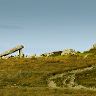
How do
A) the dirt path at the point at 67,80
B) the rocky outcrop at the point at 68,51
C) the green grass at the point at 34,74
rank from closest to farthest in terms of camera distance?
1. the green grass at the point at 34,74
2. the dirt path at the point at 67,80
3. the rocky outcrop at the point at 68,51

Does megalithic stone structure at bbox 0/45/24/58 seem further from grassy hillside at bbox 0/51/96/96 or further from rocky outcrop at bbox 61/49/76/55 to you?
grassy hillside at bbox 0/51/96/96

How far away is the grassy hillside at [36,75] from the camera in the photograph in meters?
45.2

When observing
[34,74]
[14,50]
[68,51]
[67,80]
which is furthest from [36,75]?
[68,51]

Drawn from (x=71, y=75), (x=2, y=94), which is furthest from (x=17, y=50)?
(x=2, y=94)

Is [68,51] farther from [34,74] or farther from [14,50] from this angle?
[34,74]

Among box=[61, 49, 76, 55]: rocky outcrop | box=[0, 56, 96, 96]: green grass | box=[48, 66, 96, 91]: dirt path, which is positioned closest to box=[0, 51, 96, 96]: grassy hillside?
box=[0, 56, 96, 96]: green grass

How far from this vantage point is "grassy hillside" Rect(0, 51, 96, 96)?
4519 cm

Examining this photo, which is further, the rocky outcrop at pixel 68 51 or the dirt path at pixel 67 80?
the rocky outcrop at pixel 68 51

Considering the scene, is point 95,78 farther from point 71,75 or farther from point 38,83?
point 38,83

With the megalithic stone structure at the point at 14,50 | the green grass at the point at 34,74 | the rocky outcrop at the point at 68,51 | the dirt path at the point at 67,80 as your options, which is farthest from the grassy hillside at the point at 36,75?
the rocky outcrop at the point at 68,51

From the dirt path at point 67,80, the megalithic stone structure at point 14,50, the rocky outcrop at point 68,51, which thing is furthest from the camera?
the rocky outcrop at point 68,51

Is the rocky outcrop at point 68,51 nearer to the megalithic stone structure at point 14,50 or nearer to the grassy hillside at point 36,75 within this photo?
the megalithic stone structure at point 14,50

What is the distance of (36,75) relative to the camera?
6481cm

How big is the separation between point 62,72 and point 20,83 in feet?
40.9
